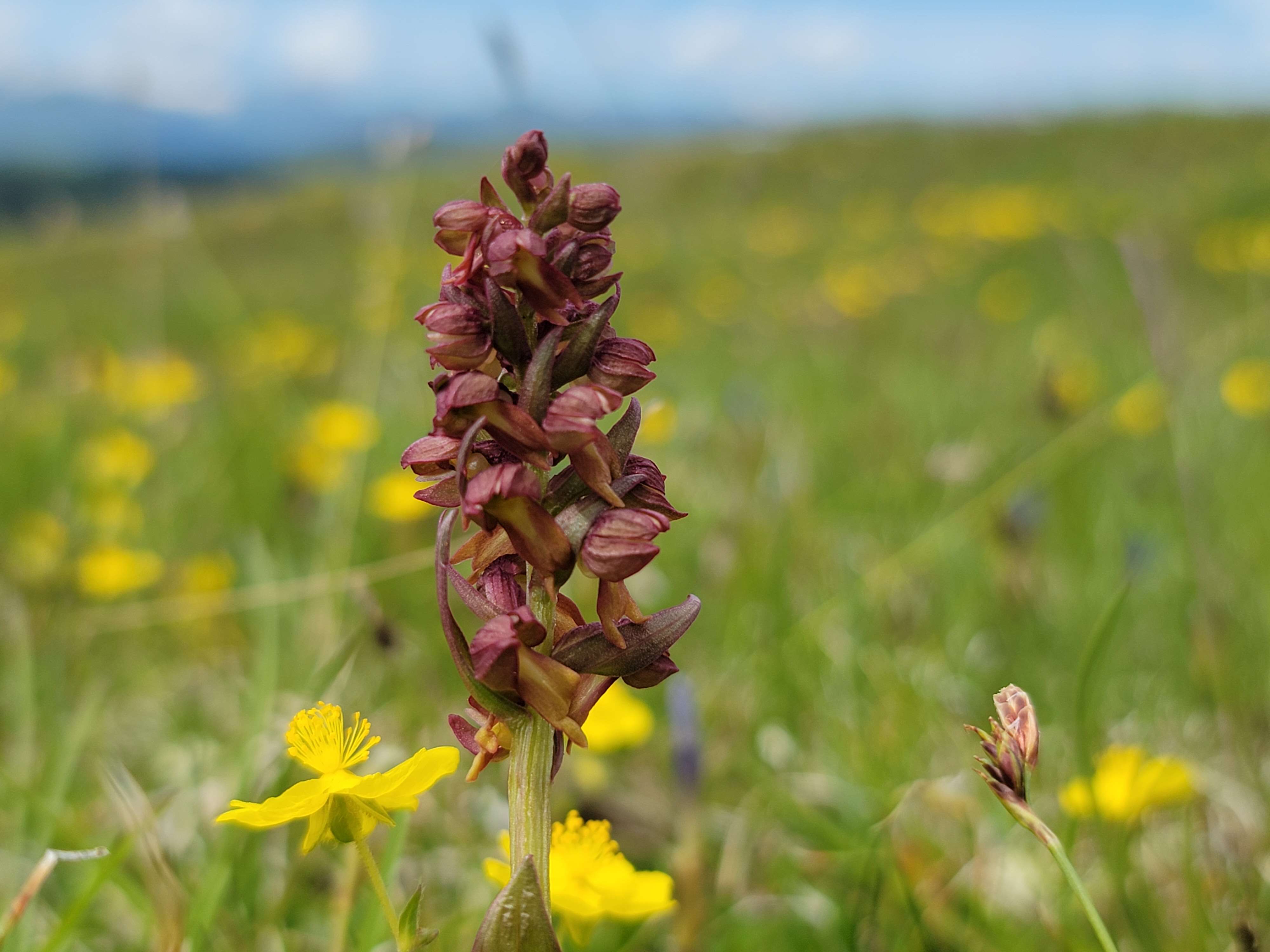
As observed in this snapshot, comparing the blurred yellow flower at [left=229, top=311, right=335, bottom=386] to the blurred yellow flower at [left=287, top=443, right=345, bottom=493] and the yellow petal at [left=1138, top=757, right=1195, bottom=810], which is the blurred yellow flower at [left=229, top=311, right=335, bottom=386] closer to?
the blurred yellow flower at [left=287, top=443, right=345, bottom=493]

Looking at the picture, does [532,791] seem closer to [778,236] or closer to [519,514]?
[519,514]

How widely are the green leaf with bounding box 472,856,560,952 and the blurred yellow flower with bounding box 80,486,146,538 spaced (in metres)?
3.12

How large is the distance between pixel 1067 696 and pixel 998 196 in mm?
9538

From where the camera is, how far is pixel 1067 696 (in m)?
2.36

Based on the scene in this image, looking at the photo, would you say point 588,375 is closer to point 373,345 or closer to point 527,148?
point 527,148

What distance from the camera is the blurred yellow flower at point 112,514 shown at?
3406mm

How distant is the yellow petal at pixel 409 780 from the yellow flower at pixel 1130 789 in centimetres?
96

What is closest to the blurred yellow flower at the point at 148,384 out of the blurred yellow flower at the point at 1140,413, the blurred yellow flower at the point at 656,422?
the blurred yellow flower at the point at 656,422

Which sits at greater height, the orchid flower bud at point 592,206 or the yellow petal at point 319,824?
the orchid flower bud at point 592,206

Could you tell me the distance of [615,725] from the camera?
5.74ft

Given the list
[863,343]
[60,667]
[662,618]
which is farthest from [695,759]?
[863,343]

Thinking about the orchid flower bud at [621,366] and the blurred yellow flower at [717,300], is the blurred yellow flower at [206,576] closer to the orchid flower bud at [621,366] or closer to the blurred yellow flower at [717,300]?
the orchid flower bud at [621,366]

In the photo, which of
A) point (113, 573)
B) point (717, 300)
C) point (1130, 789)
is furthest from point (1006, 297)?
point (1130, 789)

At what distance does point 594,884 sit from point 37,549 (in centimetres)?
285
